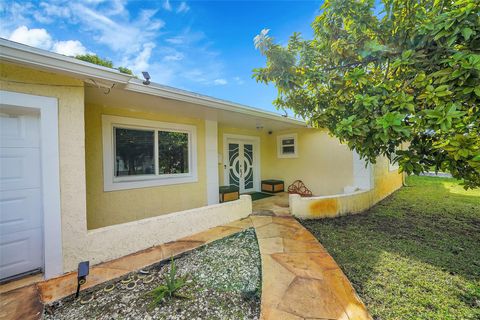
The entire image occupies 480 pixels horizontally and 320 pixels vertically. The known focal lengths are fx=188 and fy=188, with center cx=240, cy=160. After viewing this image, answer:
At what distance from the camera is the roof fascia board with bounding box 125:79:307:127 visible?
136 inches

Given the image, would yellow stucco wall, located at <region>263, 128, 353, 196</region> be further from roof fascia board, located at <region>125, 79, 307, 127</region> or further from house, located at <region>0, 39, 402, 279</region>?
roof fascia board, located at <region>125, 79, 307, 127</region>

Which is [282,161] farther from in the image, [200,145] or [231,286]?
[231,286]

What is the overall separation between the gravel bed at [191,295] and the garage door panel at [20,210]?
1234 millimetres

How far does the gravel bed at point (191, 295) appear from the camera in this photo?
203 cm

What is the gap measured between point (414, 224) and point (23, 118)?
7898mm

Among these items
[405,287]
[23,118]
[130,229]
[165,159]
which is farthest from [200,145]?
[405,287]

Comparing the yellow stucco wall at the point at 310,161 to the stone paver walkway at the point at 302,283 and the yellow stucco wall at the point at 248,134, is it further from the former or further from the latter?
the stone paver walkway at the point at 302,283

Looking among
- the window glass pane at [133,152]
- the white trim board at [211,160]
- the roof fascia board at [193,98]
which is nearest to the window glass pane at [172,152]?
the window glass pane at [133,152]

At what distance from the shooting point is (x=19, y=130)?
2.58 m

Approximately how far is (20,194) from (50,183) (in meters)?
0.45

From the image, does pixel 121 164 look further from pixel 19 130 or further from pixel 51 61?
pixel 51 61

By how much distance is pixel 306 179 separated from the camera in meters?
7.82

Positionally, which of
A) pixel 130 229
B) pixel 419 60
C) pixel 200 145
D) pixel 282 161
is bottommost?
pixel 130 229

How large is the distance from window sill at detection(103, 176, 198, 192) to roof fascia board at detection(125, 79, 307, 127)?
7.68 ft
